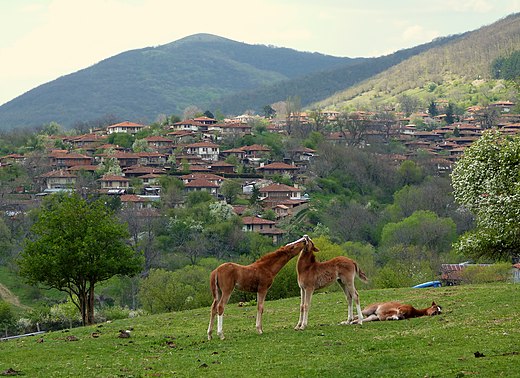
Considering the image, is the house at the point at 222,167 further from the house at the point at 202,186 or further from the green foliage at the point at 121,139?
the green foliage at the point at 121,139

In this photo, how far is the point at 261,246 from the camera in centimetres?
8656

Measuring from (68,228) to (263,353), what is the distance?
17.2 metres

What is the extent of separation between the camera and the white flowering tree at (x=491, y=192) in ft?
75.8

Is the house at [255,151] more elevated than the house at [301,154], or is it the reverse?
the house at [255,151]

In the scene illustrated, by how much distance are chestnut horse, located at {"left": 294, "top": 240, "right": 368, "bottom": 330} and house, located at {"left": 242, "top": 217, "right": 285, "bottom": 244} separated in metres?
75.2

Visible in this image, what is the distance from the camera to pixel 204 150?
140375mm

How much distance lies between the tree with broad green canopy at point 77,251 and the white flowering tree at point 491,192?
1302 centimetres

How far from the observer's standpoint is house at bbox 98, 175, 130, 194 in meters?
118

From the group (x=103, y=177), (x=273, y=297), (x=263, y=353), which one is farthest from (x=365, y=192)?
(x=263, y=353)

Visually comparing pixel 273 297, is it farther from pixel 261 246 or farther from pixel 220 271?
pixel 261 246

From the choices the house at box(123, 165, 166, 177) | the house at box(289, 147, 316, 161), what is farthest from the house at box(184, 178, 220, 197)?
the house at box(289, 147, 316, 161)

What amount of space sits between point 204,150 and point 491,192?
11770 cm

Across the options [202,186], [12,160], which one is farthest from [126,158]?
[202,186]

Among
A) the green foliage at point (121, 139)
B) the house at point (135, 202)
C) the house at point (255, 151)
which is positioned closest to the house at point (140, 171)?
the house at point (135, 202)
